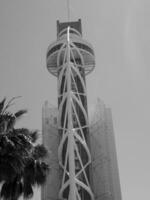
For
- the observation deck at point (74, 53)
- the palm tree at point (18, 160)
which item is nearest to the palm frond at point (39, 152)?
the palm tree at point (18, 160)

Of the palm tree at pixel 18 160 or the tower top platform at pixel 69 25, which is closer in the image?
the palm tree at pixel 18 160

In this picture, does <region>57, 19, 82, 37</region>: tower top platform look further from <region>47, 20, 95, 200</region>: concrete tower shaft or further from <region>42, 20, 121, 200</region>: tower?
<region>42, 20, 121, 200</region>: tower

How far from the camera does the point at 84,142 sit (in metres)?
59.9

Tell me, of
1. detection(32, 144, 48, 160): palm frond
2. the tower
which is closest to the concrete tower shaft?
the tower

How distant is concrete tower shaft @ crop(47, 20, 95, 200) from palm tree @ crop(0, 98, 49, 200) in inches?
1332

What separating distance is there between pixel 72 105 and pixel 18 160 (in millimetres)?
46471

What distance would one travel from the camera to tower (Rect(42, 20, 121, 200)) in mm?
57000

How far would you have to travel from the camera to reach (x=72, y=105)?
62062mm

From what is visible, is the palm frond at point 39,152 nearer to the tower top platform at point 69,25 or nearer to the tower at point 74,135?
the tower at point 74,135

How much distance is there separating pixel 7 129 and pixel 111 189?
44.7 meters

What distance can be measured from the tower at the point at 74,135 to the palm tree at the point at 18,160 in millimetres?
33809

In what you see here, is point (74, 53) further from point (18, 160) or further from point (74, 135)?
point (18, 160)

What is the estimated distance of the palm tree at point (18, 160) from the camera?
51.3 feet

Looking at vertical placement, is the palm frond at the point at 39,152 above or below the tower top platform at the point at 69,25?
below
